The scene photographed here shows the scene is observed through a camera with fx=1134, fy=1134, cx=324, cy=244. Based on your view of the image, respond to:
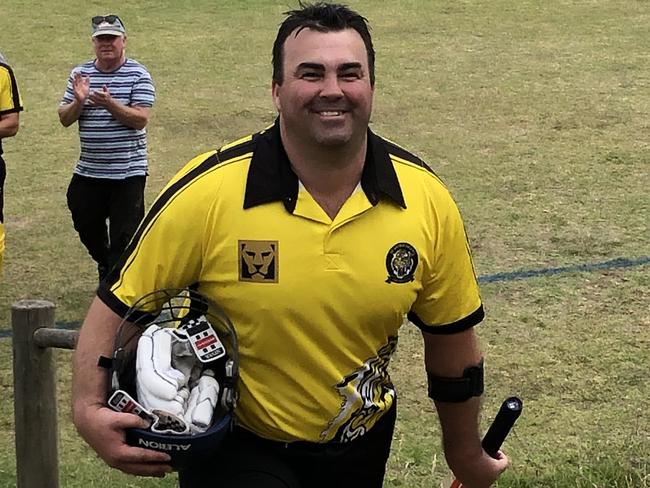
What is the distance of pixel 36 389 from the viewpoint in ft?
13.6

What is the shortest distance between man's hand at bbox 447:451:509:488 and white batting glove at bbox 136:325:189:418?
3.42 feet

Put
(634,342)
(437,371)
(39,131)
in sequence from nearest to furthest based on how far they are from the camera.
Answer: (437,371)
(634,342)
(39,131)

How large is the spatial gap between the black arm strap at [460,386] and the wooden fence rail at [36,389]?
1.32 m

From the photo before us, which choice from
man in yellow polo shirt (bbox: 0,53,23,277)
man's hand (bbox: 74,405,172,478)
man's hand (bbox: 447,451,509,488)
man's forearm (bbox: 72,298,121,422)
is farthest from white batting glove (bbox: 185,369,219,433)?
man in yellow polo shirt (bbox: 0,53,23,277)

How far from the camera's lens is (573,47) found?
52.9 feet

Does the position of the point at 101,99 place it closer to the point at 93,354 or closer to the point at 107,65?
the point at 107,65

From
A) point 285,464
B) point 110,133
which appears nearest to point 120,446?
point 285,464

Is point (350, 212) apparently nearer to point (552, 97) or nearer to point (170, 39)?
point (552, 97)

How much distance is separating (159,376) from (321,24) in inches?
38.6

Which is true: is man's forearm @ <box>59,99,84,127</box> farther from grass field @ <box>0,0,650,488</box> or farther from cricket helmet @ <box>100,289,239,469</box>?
cricket helmet @ <box>100,289,239,469</box>

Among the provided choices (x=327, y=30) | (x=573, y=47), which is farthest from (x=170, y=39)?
(x=327, y=30)

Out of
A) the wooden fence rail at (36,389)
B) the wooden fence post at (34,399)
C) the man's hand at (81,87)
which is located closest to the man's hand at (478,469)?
the wooden fence rail at (36,389)

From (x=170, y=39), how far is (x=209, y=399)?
1460cm

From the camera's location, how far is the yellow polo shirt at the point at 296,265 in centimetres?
285
